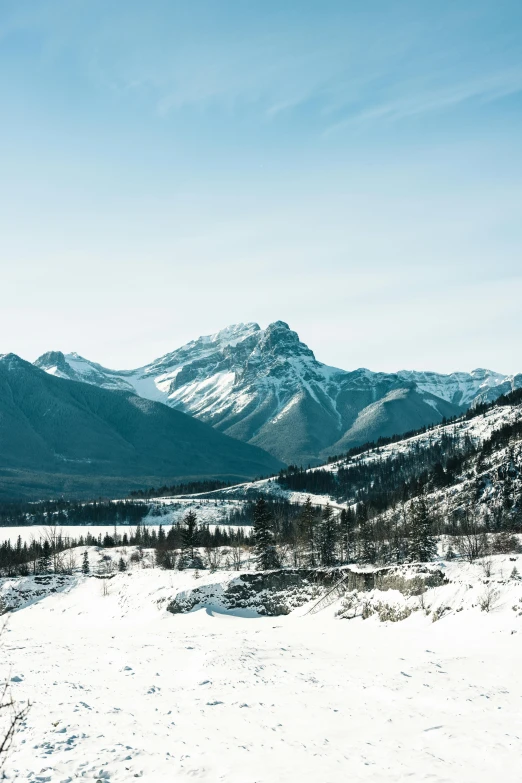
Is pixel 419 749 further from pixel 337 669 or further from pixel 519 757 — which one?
pixel 337 669

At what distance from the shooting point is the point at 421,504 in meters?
79.4

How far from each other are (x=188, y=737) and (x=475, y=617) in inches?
929

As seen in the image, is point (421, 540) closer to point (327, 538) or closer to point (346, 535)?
point (327, 538)

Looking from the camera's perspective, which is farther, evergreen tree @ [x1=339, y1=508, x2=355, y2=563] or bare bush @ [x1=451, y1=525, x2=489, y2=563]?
evergreen tree @ [x1=339, y1=508, x2=355, y2=563]

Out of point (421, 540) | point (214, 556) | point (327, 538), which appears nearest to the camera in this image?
point (421, 540)

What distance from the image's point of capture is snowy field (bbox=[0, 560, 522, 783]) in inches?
637

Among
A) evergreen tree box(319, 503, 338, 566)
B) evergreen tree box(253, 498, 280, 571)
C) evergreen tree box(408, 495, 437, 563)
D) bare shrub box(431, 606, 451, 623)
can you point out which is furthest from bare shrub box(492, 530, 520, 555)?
bare shrub box(431, 606, 451, 623)

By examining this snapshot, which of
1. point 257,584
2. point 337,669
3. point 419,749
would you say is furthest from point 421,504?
point 419,749

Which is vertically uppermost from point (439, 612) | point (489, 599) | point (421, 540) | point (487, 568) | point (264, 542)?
point (489, 599)

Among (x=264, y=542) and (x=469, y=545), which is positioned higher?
(x=264, y=542)

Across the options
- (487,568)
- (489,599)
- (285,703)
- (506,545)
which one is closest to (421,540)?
(506,545)

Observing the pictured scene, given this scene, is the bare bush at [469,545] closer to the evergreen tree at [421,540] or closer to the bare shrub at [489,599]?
the evergreen tree at [421,540]

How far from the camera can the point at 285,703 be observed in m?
22.5

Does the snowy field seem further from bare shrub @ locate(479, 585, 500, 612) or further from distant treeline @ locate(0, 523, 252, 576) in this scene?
distant treeline @ locate(0, 523, 252, 576)
